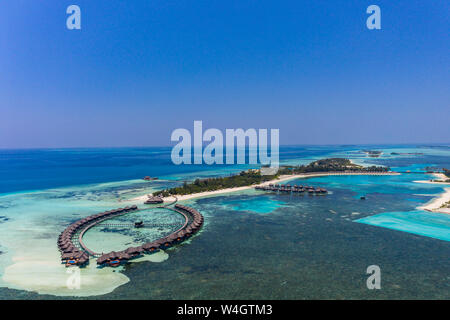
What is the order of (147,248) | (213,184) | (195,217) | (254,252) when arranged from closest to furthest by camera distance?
(147,248) → (254,252) → (195,217) → (213,184)

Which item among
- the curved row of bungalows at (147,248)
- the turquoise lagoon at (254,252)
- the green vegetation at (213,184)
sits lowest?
the turquoise lagoon at (254,252)

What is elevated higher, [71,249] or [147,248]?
[71,249]

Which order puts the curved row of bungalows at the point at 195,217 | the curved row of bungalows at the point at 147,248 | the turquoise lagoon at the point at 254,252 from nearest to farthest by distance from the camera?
the turquoise lagoon at the point at 254,252, the curved row of bungalows at the point at 147,248, the curved row of bungalows at the point at 195,217

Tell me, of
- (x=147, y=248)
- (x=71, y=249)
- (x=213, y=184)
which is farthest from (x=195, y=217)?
(x=213, y=184)

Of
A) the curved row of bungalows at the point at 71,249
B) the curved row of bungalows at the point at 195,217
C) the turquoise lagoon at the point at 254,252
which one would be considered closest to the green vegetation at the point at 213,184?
the turquoise lagoon at the point at 254,252

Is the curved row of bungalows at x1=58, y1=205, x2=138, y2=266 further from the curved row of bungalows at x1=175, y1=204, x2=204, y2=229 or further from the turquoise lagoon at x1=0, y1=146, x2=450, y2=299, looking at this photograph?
the curved row of bungalows at x1=175, y1=204, x2=204, y2=229

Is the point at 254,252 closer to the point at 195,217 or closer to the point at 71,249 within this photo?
the point at 195,217

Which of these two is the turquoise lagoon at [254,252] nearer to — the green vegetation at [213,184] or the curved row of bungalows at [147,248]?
the curved row of bungalows at [147,248]

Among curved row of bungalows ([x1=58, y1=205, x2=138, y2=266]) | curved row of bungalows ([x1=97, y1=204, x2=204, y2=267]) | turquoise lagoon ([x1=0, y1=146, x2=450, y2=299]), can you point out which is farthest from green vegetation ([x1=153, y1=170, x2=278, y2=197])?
curved row of bungalows ([x1=97, y1=204, x2=204, y2=267])

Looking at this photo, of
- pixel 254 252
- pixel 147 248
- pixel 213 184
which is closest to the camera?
pixel 147 248

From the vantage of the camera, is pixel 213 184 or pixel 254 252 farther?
pixel 213 184

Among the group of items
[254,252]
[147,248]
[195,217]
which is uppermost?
[195,217]
